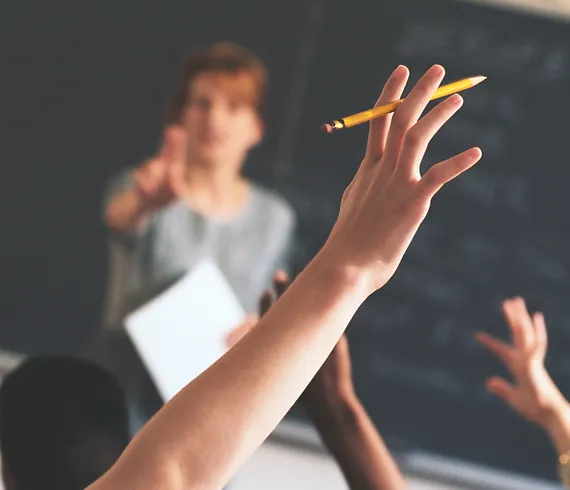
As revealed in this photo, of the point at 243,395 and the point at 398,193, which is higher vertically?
the point at 398,193

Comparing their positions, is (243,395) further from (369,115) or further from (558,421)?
(558,421)

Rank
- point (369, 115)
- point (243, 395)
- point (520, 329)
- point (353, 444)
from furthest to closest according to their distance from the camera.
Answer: point (520, 329), point (353, 444), point (369, 115), point (243, 395)

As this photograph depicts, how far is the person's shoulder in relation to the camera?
4.18 ft

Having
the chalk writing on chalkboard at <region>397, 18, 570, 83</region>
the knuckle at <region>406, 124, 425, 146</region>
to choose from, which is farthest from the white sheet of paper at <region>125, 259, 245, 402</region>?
the knuckle at <region>406, 124, 425, 146</region>

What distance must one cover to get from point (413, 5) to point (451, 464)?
941mm

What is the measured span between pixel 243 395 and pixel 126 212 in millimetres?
927

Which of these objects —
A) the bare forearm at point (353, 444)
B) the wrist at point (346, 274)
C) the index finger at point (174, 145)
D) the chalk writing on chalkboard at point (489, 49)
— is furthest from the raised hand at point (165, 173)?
the wrist at point (346, 274)

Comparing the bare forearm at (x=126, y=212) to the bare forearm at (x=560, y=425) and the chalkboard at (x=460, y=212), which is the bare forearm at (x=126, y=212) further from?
the bare forearm at (x=560, y=425)

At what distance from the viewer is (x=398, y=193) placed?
0.46 m

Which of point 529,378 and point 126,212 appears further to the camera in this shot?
point 126,212

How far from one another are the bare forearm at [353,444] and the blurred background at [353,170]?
0.47 m

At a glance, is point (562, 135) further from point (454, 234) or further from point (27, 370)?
point (27, 370)

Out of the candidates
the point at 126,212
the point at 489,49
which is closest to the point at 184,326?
the point at 126,212

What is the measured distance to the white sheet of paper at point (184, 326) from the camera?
124cm
